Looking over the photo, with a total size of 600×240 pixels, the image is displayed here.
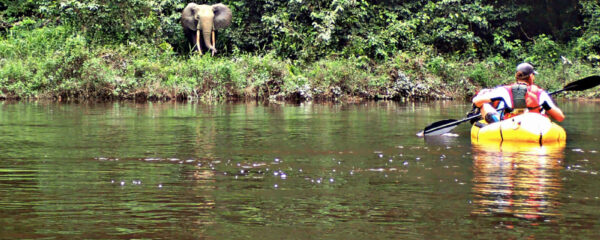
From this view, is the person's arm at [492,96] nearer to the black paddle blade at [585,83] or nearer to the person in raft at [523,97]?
the person in raft at [523,97]

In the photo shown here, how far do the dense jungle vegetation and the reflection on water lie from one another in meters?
17.4

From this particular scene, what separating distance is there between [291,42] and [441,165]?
2271cm

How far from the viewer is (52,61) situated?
28703 mm

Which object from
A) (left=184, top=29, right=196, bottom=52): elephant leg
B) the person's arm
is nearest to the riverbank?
(left=184, top=29, right=196, bottom=52): elephant leg

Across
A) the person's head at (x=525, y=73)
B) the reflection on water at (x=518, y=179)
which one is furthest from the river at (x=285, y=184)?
the person's head at (x=525, y=73)

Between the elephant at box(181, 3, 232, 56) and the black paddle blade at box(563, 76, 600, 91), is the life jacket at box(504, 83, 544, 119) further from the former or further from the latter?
the elephant at box(181, 3, 232, 56)

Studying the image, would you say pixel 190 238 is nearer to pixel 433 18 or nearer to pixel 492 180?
pixel 492 180

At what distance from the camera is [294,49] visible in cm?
3278

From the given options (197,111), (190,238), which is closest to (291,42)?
(197,111)

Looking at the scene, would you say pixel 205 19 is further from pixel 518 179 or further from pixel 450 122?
pixel 518 179

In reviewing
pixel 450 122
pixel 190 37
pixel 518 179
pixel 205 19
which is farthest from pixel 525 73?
pixel 190 37

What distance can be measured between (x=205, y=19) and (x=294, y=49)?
3332 millimetres

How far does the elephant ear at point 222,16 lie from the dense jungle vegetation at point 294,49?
0.82 metres

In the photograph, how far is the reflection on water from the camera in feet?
24.0
